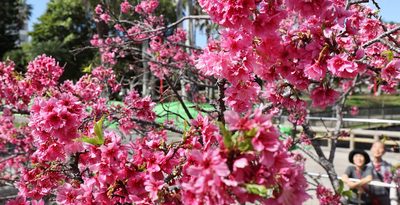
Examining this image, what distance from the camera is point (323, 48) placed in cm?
180

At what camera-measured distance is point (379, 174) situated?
5.17m

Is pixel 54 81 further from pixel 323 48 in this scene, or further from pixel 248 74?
pixel 323 48

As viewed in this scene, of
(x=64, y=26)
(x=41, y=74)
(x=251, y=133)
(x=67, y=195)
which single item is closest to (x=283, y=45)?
(x=251, y=133)

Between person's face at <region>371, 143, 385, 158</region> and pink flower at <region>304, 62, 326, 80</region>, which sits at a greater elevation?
pink flower at <region>304, 62, 326, 80</region>

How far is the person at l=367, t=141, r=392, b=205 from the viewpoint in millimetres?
4824

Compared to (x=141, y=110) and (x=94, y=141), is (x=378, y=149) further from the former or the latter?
(x=94, y=141)

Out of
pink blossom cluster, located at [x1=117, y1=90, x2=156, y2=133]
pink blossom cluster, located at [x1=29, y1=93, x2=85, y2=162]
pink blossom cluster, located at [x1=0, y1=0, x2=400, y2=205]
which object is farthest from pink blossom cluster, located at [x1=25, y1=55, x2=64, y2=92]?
pink blossom cluster, located at [x1=29, y1=93, x2=85, y2=162]

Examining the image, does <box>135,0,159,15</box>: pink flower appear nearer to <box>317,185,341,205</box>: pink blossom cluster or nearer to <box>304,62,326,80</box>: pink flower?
<box>317,185,341,205</box>: pink blossom cluster

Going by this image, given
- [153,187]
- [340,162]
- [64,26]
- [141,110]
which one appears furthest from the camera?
[64,26]

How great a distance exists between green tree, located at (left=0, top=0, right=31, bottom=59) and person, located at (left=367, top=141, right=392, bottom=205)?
3578 cm

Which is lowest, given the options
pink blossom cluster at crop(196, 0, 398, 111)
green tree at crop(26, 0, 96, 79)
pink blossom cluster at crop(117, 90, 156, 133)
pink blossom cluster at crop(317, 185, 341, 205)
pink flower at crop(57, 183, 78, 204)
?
pink blossom cluster at crop(317, 185, 341, 205)

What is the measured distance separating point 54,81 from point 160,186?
2501mm

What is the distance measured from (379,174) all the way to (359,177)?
0.26 meters

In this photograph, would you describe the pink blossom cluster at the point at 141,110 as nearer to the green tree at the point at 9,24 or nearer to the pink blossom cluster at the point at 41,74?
the pink blossom cluster at the point at 41,74
